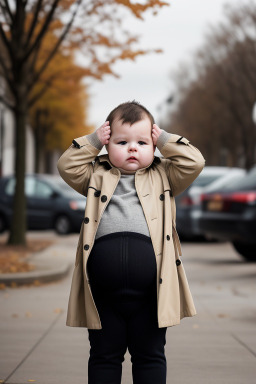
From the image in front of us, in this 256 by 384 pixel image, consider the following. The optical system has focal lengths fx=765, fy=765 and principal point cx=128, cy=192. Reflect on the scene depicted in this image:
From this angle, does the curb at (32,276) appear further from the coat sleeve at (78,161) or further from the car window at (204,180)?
the car window at (204,180)

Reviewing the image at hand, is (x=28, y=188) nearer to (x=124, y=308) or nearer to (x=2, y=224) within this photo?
(x=2, y=224)

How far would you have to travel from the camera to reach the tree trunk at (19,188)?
13.9 meters

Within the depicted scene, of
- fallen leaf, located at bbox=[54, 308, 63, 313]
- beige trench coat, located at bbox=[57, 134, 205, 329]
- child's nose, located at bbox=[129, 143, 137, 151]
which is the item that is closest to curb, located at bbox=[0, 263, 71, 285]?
fallen leaf, located at bbox=[54, 308, 63, 313]

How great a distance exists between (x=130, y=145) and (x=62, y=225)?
15887mm

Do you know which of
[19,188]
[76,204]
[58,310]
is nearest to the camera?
[58,310]

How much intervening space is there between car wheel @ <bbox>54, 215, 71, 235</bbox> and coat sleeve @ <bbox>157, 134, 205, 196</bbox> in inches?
614

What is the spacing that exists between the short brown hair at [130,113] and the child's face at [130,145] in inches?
0.8

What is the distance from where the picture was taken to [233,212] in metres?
11.3

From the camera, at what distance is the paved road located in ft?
16.3

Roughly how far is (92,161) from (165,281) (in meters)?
0.75

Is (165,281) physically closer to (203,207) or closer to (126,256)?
(126,256)

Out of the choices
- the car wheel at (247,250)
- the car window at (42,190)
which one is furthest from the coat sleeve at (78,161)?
the car window at (42,190)

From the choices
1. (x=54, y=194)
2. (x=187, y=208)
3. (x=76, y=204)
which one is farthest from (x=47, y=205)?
(x=187, y=208)

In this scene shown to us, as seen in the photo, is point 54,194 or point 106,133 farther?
point 54,194
